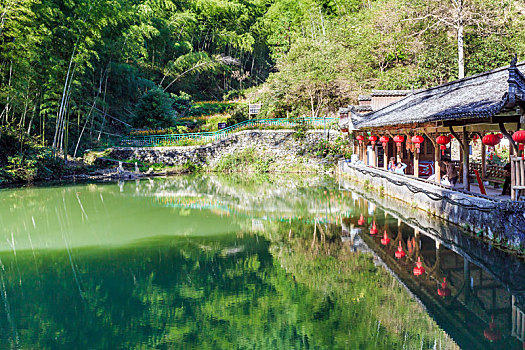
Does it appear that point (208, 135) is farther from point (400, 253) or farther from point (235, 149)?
point (400, 253)

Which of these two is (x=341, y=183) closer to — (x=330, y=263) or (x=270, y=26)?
(x=330, y=263)

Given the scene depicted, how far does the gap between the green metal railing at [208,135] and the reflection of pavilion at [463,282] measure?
17.6 metres

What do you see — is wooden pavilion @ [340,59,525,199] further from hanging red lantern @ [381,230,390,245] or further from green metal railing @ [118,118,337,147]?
green metal railing @ [118,118,337,147]

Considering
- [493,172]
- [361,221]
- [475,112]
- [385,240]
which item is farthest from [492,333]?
[493,172]

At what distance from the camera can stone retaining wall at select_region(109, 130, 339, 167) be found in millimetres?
26375

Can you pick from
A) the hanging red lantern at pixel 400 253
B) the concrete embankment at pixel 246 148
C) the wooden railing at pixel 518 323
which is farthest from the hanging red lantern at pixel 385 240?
the concrete embankment at pixel 246 148

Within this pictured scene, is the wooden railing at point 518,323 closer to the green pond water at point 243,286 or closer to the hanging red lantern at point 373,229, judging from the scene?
the green pond water at point 243,286

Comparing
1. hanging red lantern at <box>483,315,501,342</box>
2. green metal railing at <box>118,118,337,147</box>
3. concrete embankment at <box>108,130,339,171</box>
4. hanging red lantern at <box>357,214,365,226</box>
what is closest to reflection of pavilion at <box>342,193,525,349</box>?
hanging red lantern at <box>483,315,501,342</box>

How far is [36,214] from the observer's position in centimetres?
1320

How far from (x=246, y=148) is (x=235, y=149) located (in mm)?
743

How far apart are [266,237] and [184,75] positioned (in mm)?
33679

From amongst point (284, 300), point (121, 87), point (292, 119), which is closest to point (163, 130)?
point (121, 87)

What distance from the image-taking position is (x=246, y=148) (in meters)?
A: 27.1

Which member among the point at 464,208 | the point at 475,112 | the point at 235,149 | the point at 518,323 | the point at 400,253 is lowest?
the point at 518,323
